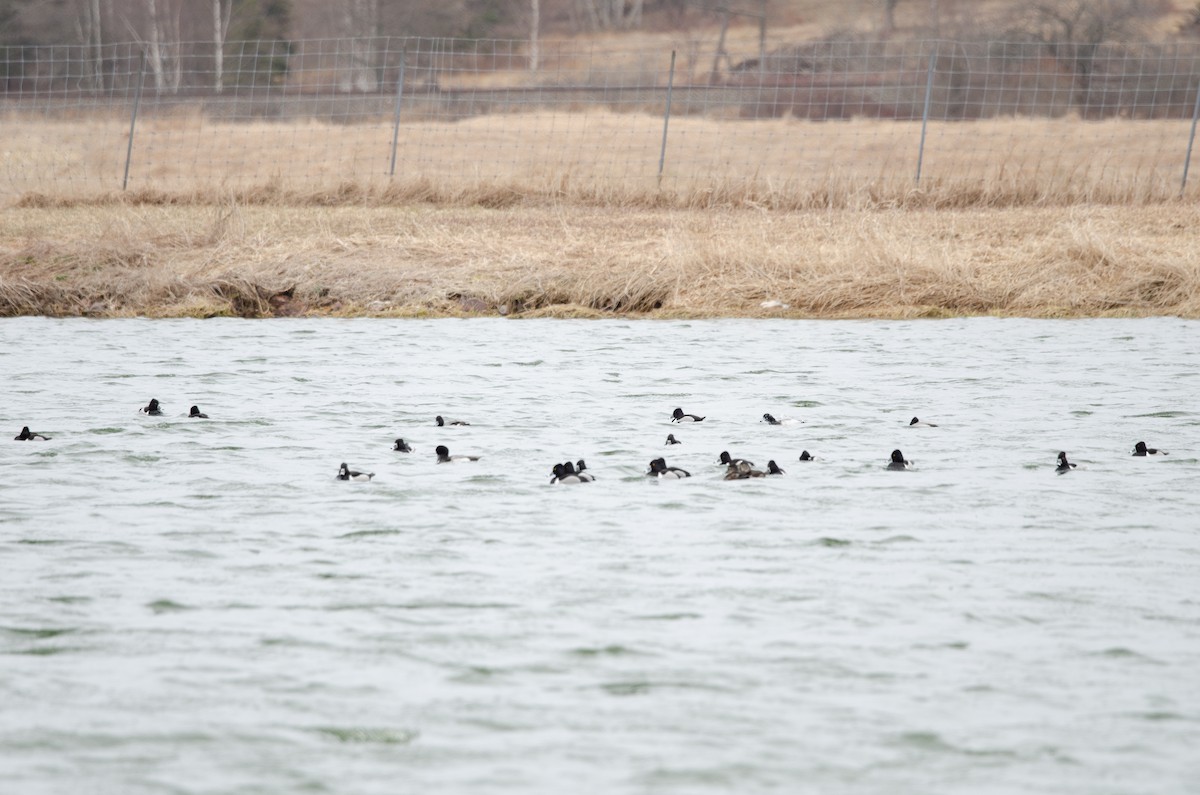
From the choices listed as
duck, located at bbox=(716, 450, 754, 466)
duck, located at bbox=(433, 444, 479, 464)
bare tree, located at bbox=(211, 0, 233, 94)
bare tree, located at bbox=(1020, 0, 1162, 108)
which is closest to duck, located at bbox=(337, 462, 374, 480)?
duck, located at bbox=(433, 444, 479, 464)

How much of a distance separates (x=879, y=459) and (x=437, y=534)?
9.86 feet

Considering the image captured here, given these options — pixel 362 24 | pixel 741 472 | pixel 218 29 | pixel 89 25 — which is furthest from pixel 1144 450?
pixel 362 24

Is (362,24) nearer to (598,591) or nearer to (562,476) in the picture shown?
(562,476)

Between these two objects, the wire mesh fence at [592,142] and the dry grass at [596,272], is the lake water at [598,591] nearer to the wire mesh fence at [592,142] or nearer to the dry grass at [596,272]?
the dry grass at [596,272]

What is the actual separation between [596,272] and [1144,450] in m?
8.29

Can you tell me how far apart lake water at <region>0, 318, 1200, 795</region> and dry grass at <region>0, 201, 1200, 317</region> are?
428cm

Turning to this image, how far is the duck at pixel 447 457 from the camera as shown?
871 centimetres

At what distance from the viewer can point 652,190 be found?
2145cm

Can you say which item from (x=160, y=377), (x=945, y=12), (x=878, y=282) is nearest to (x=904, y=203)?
(x=878, y=282)

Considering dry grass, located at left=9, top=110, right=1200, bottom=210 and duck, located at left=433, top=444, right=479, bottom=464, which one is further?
dry grass, located at left=9, top=110, right=1200, bottom=210

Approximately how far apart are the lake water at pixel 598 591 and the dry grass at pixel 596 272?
14.0 ft

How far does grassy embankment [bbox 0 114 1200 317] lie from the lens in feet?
52.0

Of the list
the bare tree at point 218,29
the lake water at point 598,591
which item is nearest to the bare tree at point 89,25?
the bare tree at point 218,29

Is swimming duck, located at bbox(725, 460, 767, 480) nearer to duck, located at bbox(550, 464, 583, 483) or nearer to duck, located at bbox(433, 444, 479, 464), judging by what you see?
duck, located at bbox(550, 464, 583, 483)
